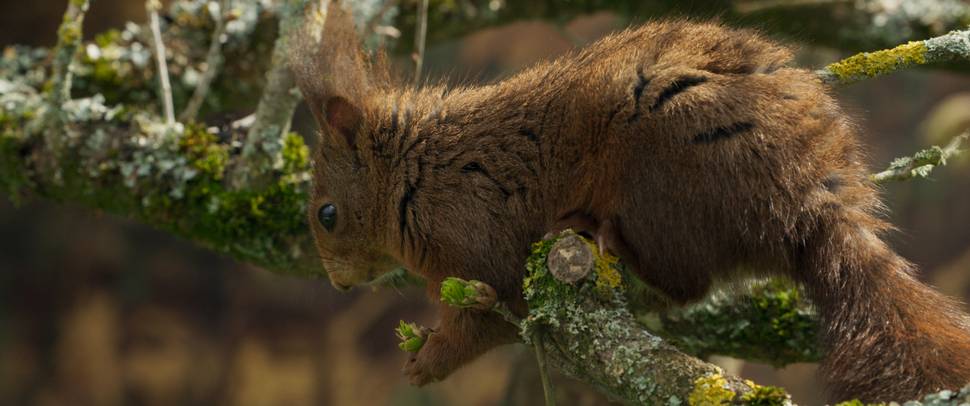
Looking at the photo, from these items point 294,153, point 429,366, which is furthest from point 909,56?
point 294,153

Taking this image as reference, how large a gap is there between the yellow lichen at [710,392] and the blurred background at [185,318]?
5.91 metres

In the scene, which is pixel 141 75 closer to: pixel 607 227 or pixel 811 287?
pixel 607 227

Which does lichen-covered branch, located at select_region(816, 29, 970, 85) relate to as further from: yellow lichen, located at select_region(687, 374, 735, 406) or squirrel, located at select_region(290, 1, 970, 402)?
yellow lichen, located at select_region(687, 374, 735, 406)

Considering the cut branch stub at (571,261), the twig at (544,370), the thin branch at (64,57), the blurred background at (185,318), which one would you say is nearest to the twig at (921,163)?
the cut branch stub at (571,261)

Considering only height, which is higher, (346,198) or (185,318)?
(185,318)

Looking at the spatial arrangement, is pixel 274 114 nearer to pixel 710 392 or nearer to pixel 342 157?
pixel 342 157

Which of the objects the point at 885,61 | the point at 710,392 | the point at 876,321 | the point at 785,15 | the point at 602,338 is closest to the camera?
the point at 710,392

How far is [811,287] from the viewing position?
3125 millimetres

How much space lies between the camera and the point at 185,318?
9102mm

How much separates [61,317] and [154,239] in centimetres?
107

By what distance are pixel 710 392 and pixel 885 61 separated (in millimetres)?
1379

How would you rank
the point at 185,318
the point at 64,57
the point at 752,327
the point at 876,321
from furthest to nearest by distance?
the point at 185,318, the point at 64,57, the point at 752,327, the point at 876,321

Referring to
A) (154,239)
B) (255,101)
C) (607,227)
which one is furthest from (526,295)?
(154,239)

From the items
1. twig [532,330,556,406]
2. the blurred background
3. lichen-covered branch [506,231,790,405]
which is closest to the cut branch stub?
lichen-covered branch [506,231,790,405]
